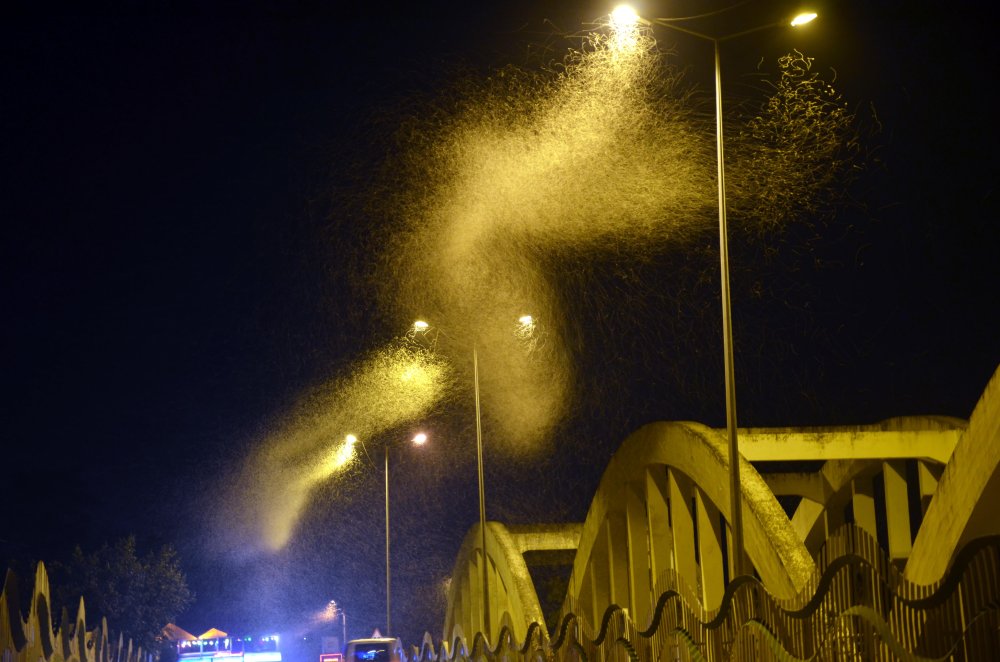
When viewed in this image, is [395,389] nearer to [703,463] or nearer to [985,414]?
[703,463]

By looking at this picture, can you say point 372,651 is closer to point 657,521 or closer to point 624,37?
point 657,521

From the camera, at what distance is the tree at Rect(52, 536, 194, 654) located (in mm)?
65562

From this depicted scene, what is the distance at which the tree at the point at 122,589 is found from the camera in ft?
215

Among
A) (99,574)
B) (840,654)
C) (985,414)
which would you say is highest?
(99,574)

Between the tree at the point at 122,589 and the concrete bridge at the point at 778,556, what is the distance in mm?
29343

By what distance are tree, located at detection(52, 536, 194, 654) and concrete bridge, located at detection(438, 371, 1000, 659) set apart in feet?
96.3

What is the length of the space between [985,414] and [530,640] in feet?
36.0

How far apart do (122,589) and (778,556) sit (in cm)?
5422

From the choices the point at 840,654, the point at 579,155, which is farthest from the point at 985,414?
the point at 579,155

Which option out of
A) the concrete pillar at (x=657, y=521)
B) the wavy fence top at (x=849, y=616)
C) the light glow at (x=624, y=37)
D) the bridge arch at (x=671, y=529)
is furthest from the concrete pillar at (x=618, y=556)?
the wavy fence top at (x=849, y=616)

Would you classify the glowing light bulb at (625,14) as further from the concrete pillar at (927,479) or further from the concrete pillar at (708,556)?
the concrete pillar at (927,479)

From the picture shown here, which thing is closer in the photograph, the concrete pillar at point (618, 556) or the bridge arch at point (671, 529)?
the bridge arch at point (671, 529)

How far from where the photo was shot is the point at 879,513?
6206 centimetres

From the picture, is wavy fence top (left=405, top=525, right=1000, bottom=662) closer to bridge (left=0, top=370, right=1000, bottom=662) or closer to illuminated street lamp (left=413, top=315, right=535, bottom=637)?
bridge (left=0, top=370, right=1000, bottom=662)
